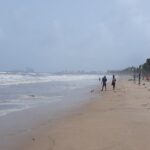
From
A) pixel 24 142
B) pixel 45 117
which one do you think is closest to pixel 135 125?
pixel 24 142

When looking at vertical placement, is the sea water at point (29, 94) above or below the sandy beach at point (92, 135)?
below

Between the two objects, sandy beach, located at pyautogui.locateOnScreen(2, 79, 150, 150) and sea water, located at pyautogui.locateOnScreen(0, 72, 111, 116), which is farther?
sea water, located at pyautogui.locateOnScreen(0, 72, 111, 116)

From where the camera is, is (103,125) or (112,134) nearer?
(112,134)

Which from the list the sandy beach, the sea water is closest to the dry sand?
the sandy beach

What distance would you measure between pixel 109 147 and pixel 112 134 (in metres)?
1.44

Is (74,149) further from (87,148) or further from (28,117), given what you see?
(28,117)

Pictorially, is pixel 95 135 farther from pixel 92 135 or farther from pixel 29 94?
pixel 29 94

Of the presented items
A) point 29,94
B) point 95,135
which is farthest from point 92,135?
point 29,94

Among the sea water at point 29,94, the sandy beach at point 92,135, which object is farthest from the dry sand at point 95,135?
the sea water at point 29,94

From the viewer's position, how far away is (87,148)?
8547mm

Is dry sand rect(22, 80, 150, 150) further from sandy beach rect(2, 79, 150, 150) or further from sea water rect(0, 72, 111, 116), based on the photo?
sea water rect(0, 72, 111, 116)

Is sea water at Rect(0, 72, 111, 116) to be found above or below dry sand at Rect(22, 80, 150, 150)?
below

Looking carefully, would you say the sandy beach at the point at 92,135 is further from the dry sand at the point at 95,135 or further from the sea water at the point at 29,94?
the sea water at the point at 29,94

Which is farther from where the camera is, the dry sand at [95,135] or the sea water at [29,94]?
the sea water at [29,94]
